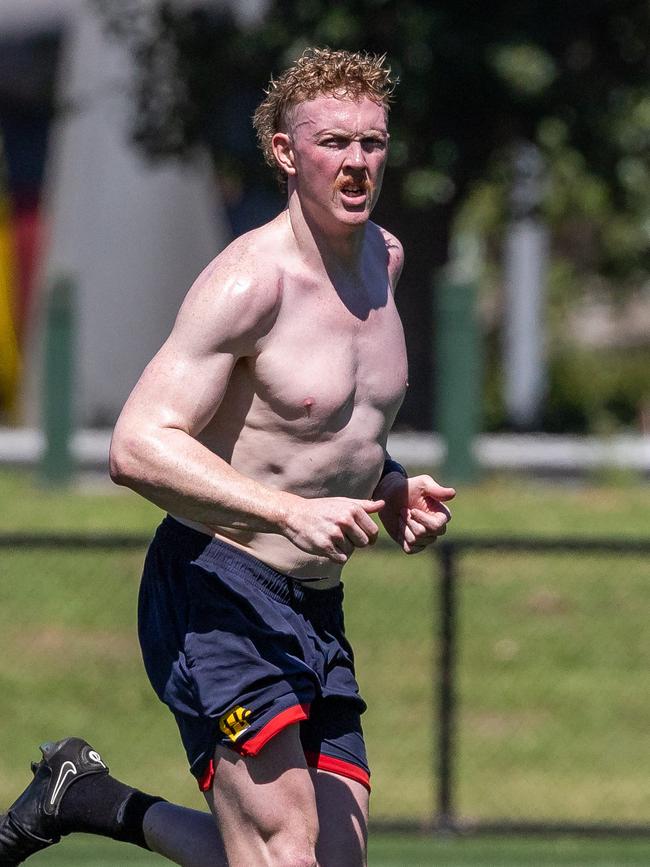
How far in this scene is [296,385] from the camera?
13.4 feet

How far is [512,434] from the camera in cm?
1856

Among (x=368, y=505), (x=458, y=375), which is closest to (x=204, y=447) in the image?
(x=368, y=505)

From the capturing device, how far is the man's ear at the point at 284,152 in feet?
13.8

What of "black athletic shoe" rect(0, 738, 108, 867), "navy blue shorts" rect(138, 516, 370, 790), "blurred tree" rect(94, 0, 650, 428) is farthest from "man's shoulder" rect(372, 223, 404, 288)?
"blurred tree" rect(94, 0, 650, 428)

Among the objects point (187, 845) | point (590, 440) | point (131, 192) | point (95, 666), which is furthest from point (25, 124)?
point (187, 845)

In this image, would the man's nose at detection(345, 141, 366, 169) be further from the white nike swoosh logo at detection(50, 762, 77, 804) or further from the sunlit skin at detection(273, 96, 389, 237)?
the white nike swoosh logo at detection(50, 762, 77, 804)

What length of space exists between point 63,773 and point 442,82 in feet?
31.5

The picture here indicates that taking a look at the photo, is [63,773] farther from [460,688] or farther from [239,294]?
[460,688]

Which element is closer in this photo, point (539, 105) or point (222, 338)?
point (222, 338)

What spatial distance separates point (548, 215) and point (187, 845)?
13602 millimetres

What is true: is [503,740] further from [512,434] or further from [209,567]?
[512,434]

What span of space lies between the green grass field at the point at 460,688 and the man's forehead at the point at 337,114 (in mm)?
4138

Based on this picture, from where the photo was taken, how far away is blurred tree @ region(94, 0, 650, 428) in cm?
1326

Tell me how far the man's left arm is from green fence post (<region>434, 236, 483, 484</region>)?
33.1ft
